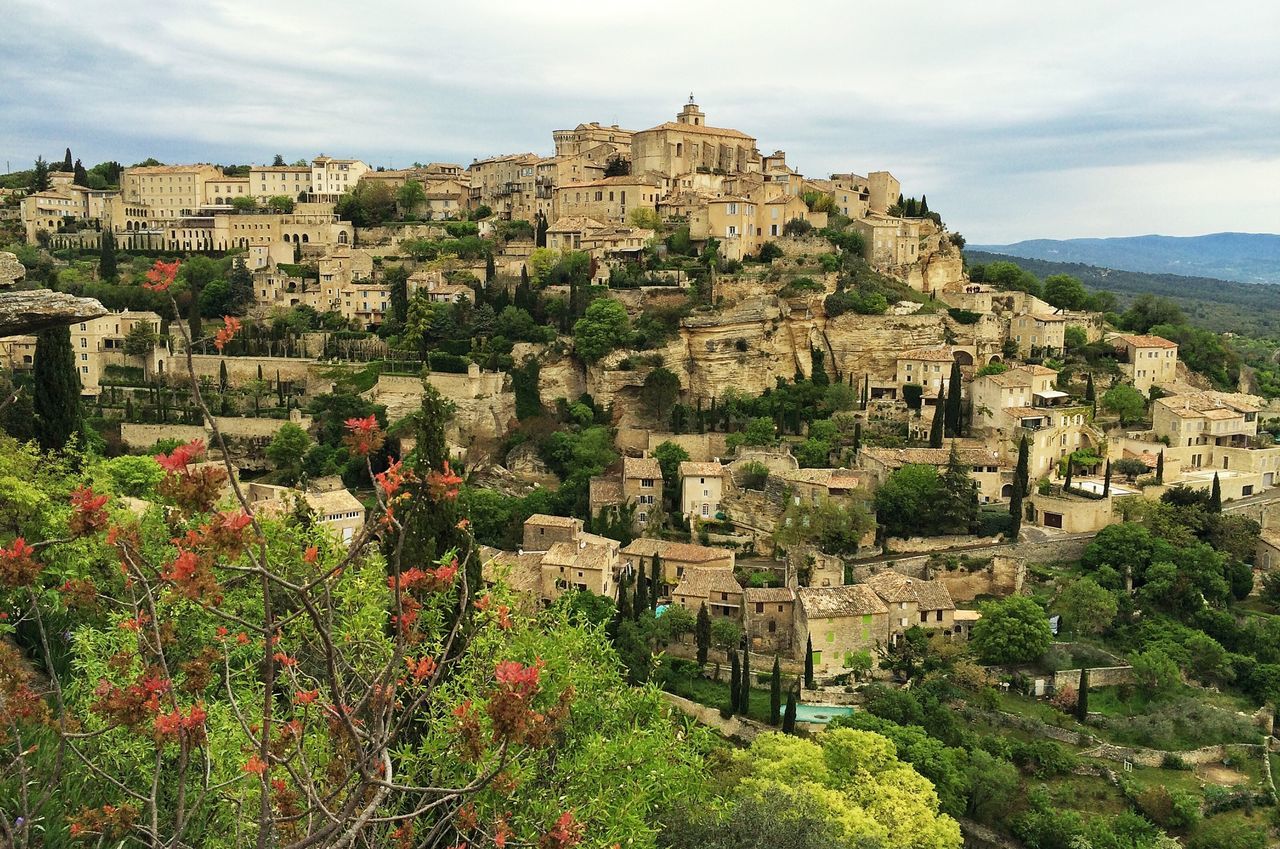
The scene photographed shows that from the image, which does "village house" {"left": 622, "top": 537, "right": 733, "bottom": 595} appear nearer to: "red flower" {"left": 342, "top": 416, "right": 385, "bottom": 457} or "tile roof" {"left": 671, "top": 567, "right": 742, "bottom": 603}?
"tile roof" {"left": 671, "top": 567, "right": 742, "bottom": 603}

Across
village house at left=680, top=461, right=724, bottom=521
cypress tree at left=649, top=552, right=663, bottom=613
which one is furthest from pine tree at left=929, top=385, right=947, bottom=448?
cypress tree at left=649, top=552, right=663, bottom=613

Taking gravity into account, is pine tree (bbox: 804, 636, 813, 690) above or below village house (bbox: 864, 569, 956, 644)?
below

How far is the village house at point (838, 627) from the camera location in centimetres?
2761

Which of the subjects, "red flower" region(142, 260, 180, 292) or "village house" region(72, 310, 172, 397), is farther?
"village house" region(72, 310, 172, 397)

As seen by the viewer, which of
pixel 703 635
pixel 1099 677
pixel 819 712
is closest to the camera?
pixel 819 712

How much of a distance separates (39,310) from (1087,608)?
27722mm

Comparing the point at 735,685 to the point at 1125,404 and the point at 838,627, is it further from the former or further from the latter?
the point at 1125,404

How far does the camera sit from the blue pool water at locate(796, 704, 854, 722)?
25453mm

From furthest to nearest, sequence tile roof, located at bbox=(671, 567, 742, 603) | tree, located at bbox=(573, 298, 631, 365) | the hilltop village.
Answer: tree, located at bbox=(573, 298, 631, 365), tile roof, located at bbox=(671, 567, 742, 603), the hilltop village

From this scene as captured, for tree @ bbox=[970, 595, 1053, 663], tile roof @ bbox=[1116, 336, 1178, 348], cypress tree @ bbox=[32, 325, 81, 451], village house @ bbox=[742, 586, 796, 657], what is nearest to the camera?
cypress tree @ bbox=[32, 325, 81, 451]

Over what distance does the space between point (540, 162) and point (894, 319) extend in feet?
84.8

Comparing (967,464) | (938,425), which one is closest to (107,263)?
(938,425)

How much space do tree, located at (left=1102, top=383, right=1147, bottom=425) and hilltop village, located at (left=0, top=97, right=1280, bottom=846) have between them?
0.16m

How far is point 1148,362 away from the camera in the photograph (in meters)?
44.8
